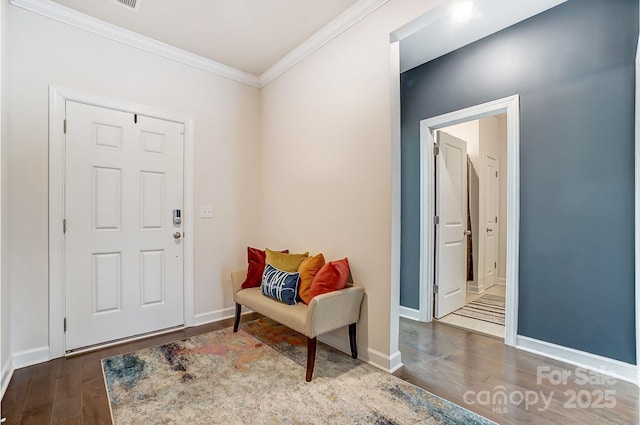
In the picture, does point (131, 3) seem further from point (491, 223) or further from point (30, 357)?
point (491, 223)

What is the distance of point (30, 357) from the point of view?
7.33ft

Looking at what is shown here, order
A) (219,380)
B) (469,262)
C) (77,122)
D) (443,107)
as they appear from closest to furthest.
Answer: (219,380) → (77,122) → (443,107) → (469,262)

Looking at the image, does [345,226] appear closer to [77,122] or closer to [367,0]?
[367,0]

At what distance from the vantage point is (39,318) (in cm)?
228

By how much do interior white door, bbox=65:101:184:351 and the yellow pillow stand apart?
0.95 metres

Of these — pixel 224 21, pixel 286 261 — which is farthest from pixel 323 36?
pixel 286 261

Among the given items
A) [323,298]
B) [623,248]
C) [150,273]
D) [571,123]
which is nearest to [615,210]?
[623,248]

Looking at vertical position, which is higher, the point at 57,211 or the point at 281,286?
the point at 57,211

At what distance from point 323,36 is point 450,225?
226 centimetres

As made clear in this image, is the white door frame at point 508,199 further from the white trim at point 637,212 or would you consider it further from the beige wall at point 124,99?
the beige wall at point 124,99

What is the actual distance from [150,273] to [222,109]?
1.77 m

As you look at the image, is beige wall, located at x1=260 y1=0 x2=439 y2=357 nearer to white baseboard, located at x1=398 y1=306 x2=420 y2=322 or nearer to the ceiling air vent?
white baseboard, located at x1=398 y1=306 x2=420 y2=322

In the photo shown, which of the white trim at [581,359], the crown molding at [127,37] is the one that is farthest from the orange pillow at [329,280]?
the crown molding at [127,37]

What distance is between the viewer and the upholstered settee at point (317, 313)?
79.8 inches
